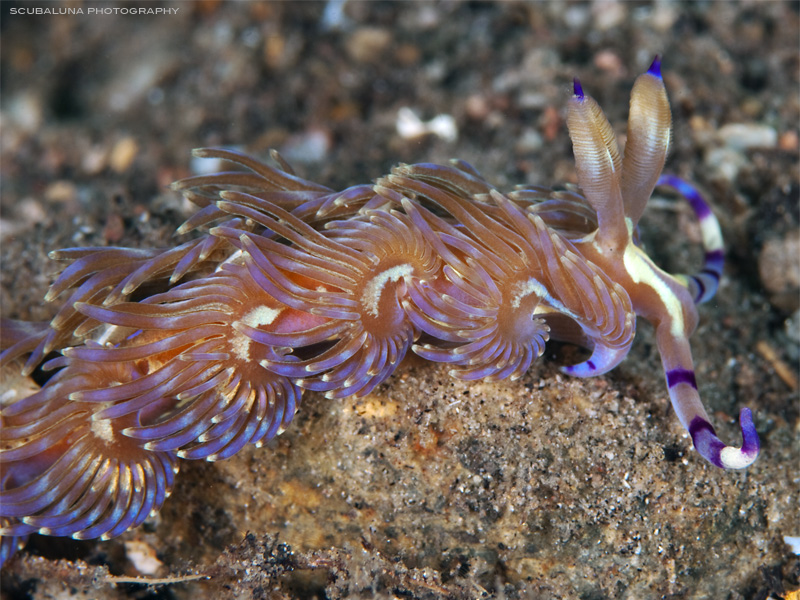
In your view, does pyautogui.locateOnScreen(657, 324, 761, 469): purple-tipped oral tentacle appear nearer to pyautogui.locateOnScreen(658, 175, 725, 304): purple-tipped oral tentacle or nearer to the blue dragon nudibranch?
the blue dragon nudibranch

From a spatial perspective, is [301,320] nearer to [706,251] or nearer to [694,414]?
[694,414]

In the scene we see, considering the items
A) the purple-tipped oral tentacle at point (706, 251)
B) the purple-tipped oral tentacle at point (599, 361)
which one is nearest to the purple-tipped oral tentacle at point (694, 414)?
the purple-tipped oral tentacle at point (599, 361)

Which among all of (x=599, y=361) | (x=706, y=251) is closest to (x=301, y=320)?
(x=599, y=361)

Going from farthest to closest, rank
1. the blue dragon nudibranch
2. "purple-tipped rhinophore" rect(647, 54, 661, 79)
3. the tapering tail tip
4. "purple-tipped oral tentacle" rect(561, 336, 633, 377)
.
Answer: "purple-tipped oral tentacle" rect(561, 336, 633, 377) < the blue dragon nudibranch < "purple-tipped rhinophore" rect(647, 54, 661, 79) < the tapering tail tip

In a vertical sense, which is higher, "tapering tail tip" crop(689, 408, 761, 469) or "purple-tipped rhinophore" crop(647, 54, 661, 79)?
"purple-tipped rhinophore" crop(647, 54, 661, 79)

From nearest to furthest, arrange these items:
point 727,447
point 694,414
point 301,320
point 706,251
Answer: point 727,447
point 694,414
point 301,320
point 706,251

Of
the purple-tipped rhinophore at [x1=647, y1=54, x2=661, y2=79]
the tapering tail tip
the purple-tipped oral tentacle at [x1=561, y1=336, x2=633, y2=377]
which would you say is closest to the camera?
the tapering tail tip

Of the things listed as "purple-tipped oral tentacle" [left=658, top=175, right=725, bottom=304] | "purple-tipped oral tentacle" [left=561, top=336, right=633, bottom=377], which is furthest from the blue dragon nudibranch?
"purple-tipped oral tentacle" [left=658, top=175, right=725, bottom=304]
